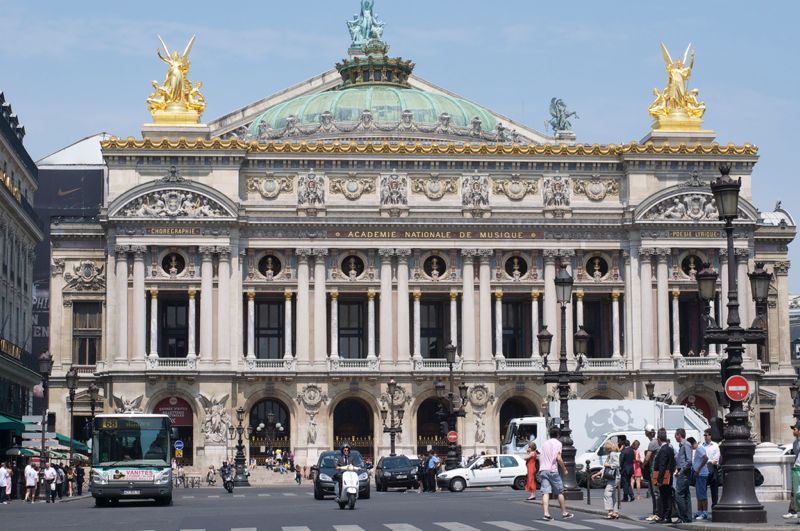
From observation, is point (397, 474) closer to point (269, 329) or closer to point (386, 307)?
point (386, 307)

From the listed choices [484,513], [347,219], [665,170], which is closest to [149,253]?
[347,219]

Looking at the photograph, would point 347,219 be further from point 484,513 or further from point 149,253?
point 484,513

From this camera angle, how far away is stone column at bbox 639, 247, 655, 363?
333ft

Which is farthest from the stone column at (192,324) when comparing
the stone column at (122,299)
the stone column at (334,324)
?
the stone column at (334,324)

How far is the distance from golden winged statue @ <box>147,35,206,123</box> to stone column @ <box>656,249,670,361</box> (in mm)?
32121

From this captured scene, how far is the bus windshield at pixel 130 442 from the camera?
53500 mm

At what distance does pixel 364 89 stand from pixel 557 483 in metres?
80.7

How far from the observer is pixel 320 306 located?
100 meters

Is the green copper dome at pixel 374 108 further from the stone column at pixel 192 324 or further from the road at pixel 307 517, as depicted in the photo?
the road at pixel 307 517

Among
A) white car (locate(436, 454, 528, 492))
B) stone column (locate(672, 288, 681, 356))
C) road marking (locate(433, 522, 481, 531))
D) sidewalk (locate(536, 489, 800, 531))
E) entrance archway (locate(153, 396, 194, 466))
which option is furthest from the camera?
stone column (locate(672, 288, 681, 356))

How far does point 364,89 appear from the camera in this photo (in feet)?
395

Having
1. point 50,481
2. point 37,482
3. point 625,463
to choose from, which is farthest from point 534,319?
point 625,463


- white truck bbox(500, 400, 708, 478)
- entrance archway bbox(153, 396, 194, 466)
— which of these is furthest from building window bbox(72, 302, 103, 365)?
white truck bbox(500, 400, 708, 478)

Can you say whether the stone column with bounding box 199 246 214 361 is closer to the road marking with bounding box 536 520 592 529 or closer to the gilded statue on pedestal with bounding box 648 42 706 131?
the gilded statue on pedestal with bounding box 648 42 706 131
